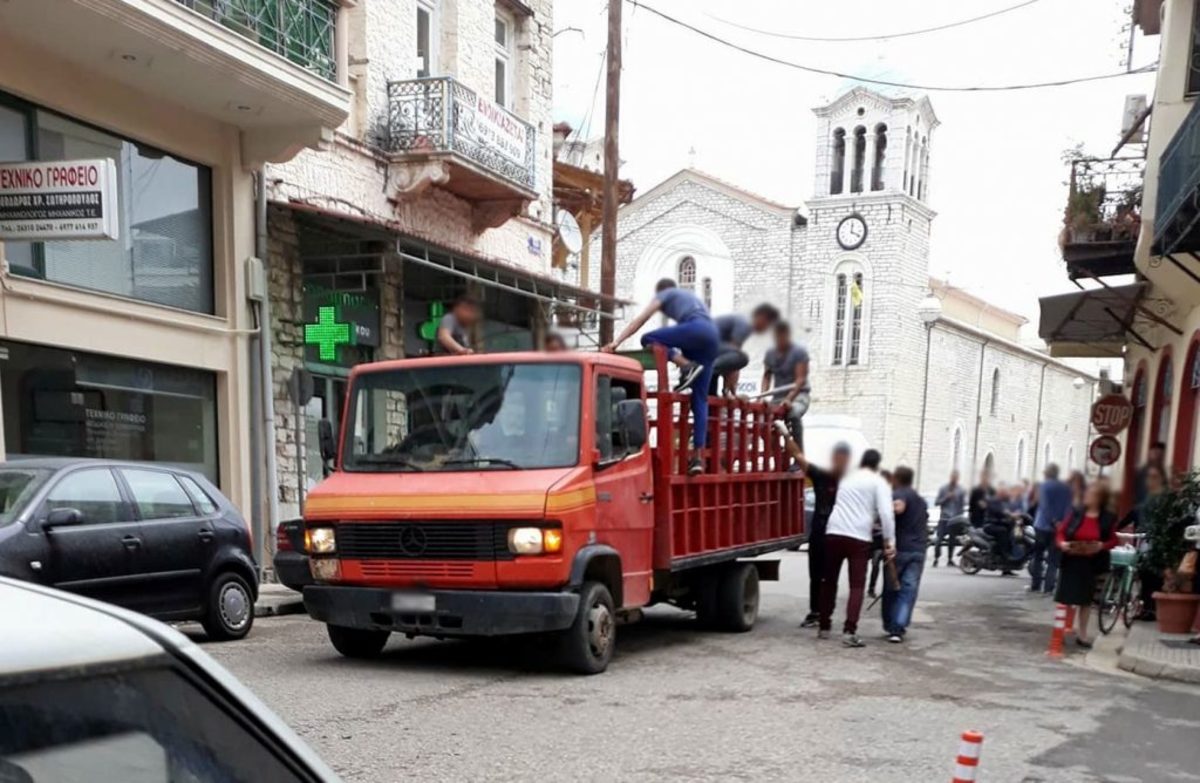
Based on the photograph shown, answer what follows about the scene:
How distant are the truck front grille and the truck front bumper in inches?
10.5

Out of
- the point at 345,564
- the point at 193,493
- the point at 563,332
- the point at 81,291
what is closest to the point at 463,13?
the point at 81,291

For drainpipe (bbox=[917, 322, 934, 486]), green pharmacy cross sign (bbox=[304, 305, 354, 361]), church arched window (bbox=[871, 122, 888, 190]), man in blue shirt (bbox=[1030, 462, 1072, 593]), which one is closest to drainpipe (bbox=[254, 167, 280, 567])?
green pharmacy cross sign (bbox=[304, 305, 354, 361])

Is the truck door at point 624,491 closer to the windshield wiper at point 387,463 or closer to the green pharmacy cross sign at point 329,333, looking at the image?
the windshield wiper at point 387,463

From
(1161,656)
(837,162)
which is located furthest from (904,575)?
(837,162)

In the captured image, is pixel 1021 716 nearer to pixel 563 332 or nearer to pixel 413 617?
pixel 413 617

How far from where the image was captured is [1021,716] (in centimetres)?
666

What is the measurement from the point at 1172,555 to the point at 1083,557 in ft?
6.05

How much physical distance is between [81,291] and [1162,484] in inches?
425

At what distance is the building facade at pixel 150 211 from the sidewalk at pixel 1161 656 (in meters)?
10.5

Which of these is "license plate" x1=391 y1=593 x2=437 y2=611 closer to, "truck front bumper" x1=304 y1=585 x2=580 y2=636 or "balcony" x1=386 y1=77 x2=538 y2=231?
"truck front bumper" x1=304 y1=585 x2=580 y2=636

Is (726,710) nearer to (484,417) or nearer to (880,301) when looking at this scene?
(484,417)

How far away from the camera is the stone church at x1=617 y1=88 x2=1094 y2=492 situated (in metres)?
2.44

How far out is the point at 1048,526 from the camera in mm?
4492

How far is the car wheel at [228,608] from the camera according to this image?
8.35m
